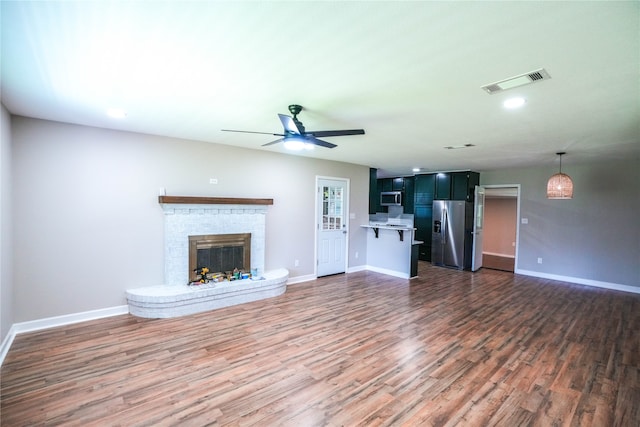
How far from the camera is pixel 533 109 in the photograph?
8.98 feet

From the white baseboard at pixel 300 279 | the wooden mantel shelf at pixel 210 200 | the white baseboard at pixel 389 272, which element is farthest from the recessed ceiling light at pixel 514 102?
the white baseboard at pixel 300 279

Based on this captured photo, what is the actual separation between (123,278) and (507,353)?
4.78m

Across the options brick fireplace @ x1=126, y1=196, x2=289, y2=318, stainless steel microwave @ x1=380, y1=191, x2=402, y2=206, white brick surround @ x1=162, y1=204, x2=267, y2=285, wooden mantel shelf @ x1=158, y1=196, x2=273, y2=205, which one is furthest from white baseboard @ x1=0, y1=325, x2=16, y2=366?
stainless steel microwave @ x1=380, y1=191, x2=402, y2=206

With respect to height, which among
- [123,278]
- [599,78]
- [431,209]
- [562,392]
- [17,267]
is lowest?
[562,392]

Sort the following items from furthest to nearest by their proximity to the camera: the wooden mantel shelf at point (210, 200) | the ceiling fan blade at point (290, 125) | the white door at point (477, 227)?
the white door at point (477, 227) → the wooden mantel shelf at point (210, 200) → the ceiling fan blade at point (290, 125)

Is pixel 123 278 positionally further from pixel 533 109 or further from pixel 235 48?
pixel 533 109

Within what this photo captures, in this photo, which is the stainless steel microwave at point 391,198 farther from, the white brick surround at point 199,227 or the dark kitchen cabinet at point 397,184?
the white brick surround at point 199,227

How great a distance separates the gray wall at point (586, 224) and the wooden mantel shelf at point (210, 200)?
5.99 meters

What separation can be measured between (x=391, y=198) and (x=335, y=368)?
271 inches

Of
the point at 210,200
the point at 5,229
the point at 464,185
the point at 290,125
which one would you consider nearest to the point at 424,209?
the point at 464,185

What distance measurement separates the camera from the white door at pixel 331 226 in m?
6.09

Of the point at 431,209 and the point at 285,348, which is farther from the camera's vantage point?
the point at 431,209

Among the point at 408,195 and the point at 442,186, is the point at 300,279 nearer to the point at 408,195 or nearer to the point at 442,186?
the point at 442,186

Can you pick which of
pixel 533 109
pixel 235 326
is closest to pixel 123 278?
pixel 235 326
